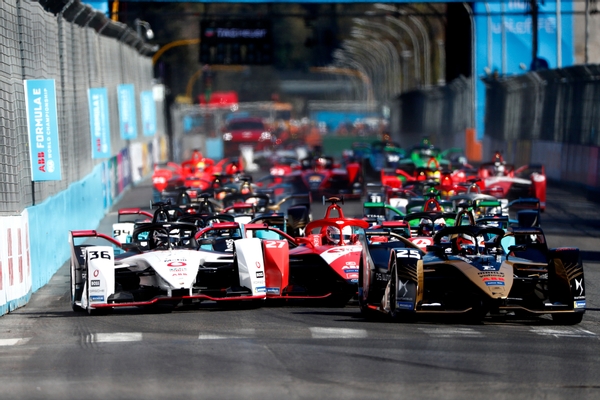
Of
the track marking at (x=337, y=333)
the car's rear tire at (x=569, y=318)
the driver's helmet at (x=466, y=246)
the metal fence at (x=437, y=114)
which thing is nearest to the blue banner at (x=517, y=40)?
the metal fence at (x=437, y=114)

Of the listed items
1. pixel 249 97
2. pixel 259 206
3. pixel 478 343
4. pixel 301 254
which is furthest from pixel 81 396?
pixel 249 97

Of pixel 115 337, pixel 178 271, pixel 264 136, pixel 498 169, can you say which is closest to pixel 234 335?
pixel 115 337

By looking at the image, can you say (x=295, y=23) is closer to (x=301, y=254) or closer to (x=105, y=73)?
(x=105, y=73)

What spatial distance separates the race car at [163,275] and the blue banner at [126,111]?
20.6 m

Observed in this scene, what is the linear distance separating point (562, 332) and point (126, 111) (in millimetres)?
24908

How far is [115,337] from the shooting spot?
11383 millimetres

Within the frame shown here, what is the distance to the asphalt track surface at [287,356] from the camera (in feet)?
29.0

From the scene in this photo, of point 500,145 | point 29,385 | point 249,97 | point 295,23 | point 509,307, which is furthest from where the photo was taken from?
point 295,23

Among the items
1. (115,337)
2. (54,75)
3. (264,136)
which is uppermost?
(54,75)

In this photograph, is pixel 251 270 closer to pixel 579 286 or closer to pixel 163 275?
Result: pixel 163 275

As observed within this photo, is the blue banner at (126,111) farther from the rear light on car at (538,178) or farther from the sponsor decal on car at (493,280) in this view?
the sponsor decal on car at (493,280)

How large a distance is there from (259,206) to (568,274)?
10187mm

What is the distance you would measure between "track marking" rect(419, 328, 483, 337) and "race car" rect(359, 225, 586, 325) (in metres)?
0.31

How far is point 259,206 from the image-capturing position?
848 inches
